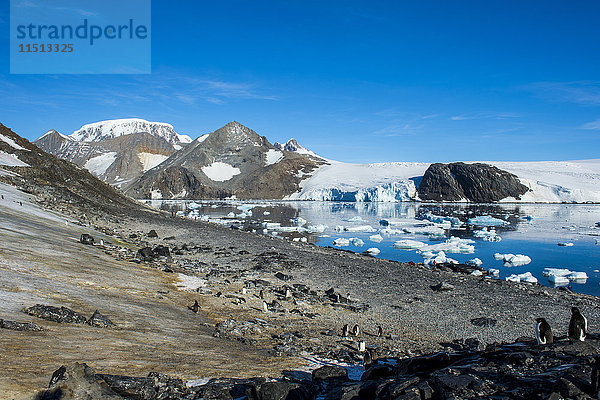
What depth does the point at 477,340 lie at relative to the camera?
35.4 feet

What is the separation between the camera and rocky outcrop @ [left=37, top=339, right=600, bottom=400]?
4711 mm

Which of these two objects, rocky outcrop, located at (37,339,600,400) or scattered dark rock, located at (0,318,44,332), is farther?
scattered dark rock, located at (0,318,44,332)

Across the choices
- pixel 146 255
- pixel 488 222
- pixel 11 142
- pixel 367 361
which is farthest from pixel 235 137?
pixel 367 361

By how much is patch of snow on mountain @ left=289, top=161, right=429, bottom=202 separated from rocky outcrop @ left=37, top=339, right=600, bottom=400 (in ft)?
341

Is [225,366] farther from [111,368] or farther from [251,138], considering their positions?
[251,138]

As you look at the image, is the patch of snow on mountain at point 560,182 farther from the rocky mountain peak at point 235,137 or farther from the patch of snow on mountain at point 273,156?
the rocky mountain peak at point 235,137

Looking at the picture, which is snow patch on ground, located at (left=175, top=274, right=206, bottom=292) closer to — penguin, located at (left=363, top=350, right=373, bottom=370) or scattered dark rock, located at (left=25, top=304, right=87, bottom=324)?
scattered dark rock, located at (left=25, top=304, right=87, bottom=324)

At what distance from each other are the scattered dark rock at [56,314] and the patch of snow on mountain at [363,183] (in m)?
104

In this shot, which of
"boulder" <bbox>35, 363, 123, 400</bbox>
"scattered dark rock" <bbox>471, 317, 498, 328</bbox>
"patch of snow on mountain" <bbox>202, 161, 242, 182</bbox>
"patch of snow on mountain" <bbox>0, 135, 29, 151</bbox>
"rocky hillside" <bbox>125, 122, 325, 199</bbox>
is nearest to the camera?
"boulder" <bbox>35, 363, 123, 400</bbox>

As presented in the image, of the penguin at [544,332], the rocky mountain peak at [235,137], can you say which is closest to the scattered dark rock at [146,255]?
the penguin at [544,332]

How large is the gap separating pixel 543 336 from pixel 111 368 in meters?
7.59

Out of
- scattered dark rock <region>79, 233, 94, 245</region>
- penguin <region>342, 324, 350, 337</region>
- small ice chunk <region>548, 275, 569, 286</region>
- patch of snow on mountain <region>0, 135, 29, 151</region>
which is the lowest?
small ice chunk <region>548, 275, 569, 286</region>

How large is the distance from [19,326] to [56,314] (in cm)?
107

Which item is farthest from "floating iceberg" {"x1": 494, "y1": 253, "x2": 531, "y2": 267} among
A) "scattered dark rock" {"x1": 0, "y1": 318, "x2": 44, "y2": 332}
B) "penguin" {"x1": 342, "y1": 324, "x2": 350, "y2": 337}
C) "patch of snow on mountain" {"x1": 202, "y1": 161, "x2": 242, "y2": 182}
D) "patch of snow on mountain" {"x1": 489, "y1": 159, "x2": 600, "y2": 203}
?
"patch of snow on mountain" {"x1": 202, "y1": 161, "x2": 242, "y2": 182}
